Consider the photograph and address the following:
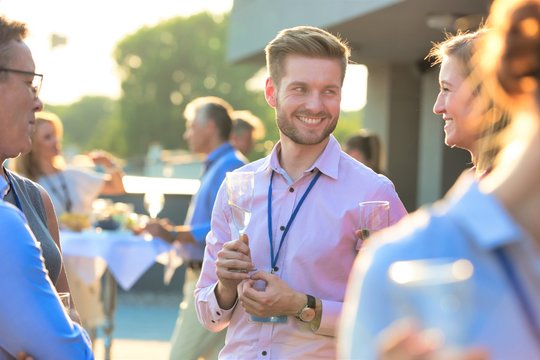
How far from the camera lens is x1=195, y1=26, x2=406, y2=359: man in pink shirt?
10.3 feet

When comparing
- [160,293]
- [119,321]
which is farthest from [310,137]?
[160,293]

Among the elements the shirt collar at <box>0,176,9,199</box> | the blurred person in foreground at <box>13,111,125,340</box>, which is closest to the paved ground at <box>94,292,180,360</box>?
the blurred person in foreground at <box>13,111,125,340</box>

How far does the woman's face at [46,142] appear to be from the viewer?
26.3ft

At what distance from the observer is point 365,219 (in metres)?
3.16

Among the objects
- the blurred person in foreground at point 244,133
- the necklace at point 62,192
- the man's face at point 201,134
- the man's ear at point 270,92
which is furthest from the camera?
the blurred person in foreground at point 244,133

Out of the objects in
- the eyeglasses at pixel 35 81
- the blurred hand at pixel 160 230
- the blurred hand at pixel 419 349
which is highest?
the eyeglasses at pixel 35 81

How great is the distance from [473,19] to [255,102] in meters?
69.2

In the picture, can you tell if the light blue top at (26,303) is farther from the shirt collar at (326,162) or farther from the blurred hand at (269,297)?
the shirt collar at (326,162)

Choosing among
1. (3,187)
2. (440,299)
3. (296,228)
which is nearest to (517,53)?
(440,299)

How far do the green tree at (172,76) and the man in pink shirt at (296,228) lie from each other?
73.0 metres

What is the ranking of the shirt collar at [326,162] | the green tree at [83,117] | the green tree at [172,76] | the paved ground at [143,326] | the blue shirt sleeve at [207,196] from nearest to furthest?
the shirt collar at [326,162]
the blue shirt sleeve at [207,196]
the paved ground at [143,326]
the green tree at [172,76]
the green tree at [83,117]

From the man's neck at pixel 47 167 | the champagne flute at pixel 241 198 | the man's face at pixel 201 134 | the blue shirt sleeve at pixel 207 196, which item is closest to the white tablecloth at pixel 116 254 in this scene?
the man's neck at pixel 47 167

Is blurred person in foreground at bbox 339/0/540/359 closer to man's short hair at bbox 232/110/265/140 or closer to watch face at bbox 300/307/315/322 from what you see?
watch face at bbox 300/307/315/322

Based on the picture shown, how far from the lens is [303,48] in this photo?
11.4ft
